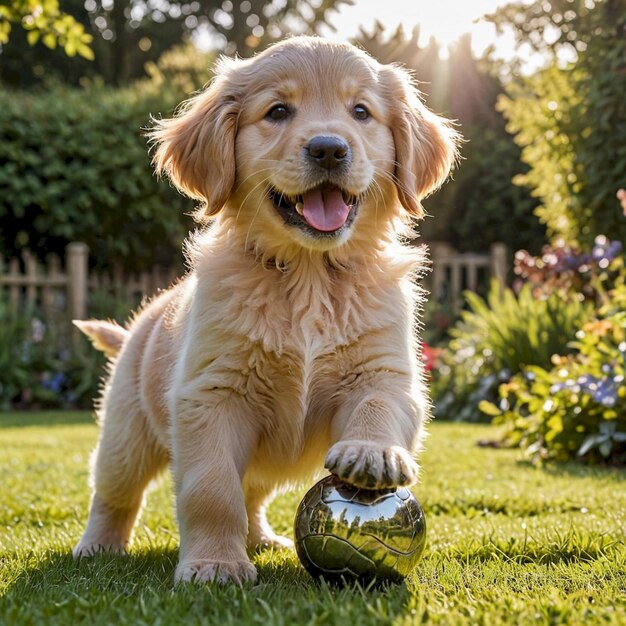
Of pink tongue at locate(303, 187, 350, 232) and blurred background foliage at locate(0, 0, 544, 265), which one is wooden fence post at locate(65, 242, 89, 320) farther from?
pink tongue at locate(303, 187, 350, 232)

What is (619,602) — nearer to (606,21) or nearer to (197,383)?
(197,383)

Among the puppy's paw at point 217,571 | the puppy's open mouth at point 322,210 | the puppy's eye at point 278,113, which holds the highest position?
the puppy's eye at point 278,113

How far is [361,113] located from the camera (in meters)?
3.17

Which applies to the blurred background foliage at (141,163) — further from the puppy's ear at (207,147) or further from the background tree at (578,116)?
the puppy's ear at (207,147)

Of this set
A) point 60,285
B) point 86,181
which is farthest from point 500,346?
point 60,285

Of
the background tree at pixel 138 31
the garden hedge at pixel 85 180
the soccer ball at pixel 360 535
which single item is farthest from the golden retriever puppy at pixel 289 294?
the background tree at pixel 138 31

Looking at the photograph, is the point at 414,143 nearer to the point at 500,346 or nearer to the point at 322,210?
the point at 322,210

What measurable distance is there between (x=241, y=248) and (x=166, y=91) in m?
10.1

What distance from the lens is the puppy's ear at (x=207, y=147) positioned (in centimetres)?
320

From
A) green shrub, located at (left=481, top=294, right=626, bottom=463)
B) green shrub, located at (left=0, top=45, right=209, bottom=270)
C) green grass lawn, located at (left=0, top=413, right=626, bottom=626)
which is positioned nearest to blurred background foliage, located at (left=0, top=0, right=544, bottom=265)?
green shrub, located at (left=0, top=45, right=209, bottom=270)

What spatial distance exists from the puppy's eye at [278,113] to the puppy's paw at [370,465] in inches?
47.6

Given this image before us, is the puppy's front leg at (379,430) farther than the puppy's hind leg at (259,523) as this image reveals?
No

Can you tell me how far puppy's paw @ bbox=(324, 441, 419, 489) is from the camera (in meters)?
2.46

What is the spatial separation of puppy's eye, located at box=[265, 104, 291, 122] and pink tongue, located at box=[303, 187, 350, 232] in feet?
0.98
